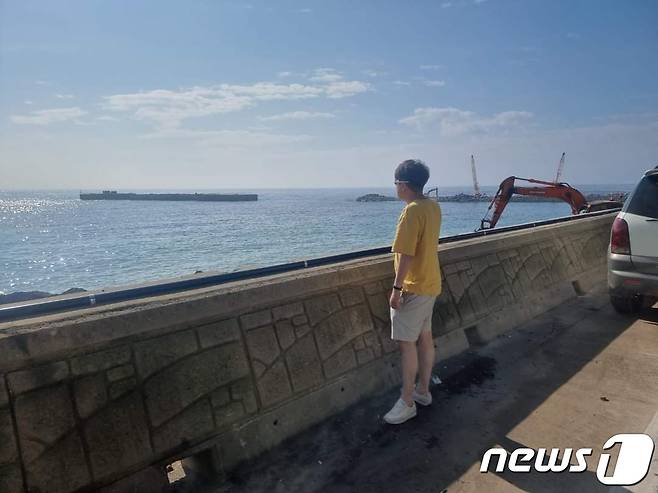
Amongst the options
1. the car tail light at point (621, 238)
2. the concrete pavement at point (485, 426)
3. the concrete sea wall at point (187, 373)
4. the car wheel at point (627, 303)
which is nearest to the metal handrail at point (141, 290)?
the concrete sea wall at point (187, 373)

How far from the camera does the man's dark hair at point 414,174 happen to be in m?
3.68

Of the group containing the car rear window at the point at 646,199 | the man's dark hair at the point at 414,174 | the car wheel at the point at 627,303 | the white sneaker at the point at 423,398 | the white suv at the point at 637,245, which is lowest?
the car wheel at the point at 627,303

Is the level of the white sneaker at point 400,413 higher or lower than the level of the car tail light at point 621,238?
lower

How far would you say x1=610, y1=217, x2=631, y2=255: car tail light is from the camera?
6211 mm

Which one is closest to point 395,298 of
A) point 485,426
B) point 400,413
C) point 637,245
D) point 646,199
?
point 400,413

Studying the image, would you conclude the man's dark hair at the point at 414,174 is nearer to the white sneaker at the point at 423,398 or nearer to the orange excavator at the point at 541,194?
the white sneaker at the point at 423,398

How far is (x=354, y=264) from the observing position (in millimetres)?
4691

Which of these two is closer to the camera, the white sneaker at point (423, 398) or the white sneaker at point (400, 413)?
the white sneaker at point (400, 413)

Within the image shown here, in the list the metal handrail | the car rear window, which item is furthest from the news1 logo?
the car rear window

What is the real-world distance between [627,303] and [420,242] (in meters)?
4.79

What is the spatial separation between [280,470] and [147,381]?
1137 mm

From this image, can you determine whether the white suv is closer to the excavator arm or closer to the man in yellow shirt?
the man in yellow shirt

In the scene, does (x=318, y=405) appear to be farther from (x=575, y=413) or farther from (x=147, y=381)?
(x=575, y=413)

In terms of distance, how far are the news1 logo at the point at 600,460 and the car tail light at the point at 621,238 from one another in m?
3.51
